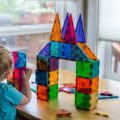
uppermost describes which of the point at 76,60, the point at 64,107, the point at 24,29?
the point at 24,29

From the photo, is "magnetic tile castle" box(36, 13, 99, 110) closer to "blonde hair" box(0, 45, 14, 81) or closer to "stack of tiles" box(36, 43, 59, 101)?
"stack of tiles" box(36, 43, 59, 101)

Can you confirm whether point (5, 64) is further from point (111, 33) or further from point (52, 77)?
point (111, 33)

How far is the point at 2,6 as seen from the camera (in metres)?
2.39

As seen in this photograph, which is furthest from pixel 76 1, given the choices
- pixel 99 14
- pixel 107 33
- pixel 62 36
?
pixel 62 36

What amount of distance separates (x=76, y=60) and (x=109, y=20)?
1249mm

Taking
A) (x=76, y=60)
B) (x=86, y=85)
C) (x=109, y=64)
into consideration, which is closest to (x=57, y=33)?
(x=76, y=60)

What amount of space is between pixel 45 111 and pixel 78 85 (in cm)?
23

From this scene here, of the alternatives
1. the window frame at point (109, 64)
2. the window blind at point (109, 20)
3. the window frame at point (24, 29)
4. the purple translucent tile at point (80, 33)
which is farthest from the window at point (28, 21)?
the purple translucent tile at point (80, 33)

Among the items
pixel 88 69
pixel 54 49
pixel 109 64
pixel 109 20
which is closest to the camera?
pixel 88 69

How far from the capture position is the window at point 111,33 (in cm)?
269

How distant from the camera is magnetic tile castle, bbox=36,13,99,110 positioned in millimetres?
1579

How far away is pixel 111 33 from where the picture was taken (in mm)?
2742

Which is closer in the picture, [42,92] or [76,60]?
[76,60]

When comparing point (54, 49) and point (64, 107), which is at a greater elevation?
point (54, 49)
